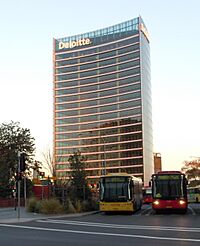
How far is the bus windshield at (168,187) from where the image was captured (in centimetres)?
3253

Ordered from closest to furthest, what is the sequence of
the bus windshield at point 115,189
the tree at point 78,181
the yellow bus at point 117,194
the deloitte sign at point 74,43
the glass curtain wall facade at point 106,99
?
1. the yellow bus at point 117,194
2. the bus windshield at point 115,189
3. the tree at point 78,181
4. the glass curtain wall facade at point 106,99
5. the deloitte sign at point 74,43

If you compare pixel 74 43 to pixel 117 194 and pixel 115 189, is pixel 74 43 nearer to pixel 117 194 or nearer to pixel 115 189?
pixel 115 189

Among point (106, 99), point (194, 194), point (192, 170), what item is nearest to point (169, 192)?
point (194, 194)

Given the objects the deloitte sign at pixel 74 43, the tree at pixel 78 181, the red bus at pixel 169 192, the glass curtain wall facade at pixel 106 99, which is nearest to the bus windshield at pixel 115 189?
the red bus at pixel 169 192

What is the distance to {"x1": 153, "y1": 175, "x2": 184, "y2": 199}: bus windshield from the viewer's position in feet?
107

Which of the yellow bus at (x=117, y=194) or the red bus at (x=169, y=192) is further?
the red bus at (x=169, y=192)

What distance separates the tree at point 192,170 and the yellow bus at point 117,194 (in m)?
81.8

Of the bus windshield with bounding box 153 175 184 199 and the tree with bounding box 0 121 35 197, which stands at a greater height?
the tree with bounding box 0 121 35 197

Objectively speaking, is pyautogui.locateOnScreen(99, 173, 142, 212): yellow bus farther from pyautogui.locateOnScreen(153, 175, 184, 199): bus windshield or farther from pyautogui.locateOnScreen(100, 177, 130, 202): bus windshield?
pyautogui.locateOnScreen(153, 175, 184, 199): bus windshield

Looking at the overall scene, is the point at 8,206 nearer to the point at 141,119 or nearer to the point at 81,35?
the point at 141,119

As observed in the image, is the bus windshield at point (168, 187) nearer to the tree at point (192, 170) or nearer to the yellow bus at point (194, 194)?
the yellow bus at point (194, 194)

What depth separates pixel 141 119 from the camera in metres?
153

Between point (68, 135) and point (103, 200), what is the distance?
141008 millimetres

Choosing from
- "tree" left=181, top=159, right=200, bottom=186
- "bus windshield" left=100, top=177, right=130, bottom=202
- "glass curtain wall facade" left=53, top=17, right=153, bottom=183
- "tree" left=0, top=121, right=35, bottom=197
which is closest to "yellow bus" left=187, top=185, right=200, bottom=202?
"tree" left=0, top=121, right=35, bottom=197
